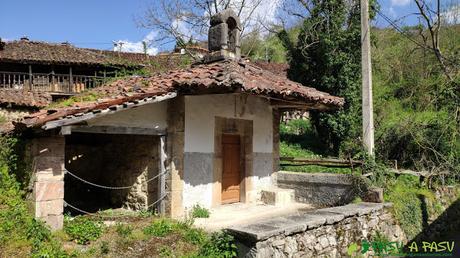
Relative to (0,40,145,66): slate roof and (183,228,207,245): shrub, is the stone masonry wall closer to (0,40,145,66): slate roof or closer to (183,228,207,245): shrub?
(183,228,207,245): shrub

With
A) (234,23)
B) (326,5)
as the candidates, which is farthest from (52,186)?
Result: (326,5)

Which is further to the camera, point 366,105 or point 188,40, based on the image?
point 188,40

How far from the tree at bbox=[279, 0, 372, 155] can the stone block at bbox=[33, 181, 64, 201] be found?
12386 mm

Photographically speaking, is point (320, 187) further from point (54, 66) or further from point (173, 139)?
point (54, 66)

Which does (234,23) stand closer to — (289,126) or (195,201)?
(195,201)

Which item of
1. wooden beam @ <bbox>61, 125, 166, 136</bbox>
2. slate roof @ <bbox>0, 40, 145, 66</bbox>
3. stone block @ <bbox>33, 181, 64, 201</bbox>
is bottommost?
stone block @ <bbox>33, 181, 64, 201</bbox>

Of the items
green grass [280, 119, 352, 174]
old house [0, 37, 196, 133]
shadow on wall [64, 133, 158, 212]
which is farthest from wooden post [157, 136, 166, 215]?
old house [0, 37, 196, 133]

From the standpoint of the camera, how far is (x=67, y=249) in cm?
544

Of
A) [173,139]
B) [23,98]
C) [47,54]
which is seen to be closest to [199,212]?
[173,139]

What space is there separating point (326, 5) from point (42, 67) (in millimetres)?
18706

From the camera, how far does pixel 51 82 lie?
24891mm

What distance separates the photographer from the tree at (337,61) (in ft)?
54.3

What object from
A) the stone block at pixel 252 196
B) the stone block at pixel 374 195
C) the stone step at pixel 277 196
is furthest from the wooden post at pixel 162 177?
the stone block at pixel 374 195

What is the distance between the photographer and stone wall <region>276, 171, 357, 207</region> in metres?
9.08
